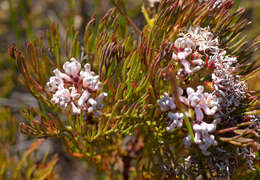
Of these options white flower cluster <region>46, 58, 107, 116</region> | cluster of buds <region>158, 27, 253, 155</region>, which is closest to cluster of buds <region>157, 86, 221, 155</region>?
cluster of buds <region>158, 27, 253, 155</region>

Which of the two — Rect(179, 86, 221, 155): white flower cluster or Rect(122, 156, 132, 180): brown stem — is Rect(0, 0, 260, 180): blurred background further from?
Rect(179, 86, 221, 155): white flower cluster

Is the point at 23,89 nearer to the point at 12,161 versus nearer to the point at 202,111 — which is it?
the point at 12,161

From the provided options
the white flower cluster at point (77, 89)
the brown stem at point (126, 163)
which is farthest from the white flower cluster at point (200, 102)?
the brown stem at point (126, 163)

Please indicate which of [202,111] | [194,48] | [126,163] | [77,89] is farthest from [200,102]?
[126,163]

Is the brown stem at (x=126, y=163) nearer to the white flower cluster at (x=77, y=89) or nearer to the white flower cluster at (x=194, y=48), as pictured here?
the white flower cluster at (x=77, y=89)

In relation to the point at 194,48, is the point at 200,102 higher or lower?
lower

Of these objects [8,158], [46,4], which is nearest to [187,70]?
[8,158]

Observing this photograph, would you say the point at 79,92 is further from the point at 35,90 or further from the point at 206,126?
the point at 206,126
